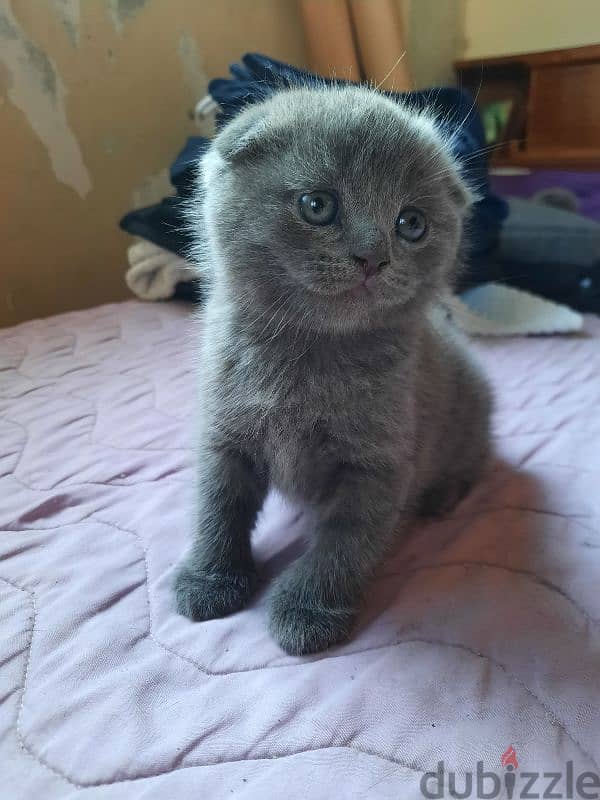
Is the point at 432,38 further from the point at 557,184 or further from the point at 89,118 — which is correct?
the point at 89,118

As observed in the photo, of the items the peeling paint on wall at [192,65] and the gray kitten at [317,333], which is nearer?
the gray kitten at [317,333]

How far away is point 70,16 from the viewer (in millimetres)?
1555

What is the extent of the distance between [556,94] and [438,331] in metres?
1.63

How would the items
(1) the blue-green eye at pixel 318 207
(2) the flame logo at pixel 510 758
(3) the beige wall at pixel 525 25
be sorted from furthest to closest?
(3) the beige wall at pixel 525 25
(1) the blue-green eye at pixel 318 207
(2) the flame logo at pixel 510 758

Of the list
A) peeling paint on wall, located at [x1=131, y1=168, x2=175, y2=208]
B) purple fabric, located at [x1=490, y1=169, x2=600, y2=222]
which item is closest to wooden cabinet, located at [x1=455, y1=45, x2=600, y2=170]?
purple fabric, located at [x1=490, y1=169, x2=600, y2=222]

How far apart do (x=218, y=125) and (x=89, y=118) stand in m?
0.50

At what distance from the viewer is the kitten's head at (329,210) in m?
0.60

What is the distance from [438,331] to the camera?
95 centimetres

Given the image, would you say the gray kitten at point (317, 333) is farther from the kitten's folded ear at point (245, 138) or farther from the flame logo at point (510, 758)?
the flame logo at point (510, 758)

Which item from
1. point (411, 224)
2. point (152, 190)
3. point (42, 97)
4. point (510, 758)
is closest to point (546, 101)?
point (152, 190)

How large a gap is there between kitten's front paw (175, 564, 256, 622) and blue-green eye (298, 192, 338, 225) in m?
0.38

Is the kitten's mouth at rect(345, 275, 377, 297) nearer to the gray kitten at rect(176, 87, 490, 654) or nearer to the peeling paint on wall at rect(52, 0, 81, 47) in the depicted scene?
the gray kitten at rect(176, 87, 490, 654)

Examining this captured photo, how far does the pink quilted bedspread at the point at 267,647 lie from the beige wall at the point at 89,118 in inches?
29.9

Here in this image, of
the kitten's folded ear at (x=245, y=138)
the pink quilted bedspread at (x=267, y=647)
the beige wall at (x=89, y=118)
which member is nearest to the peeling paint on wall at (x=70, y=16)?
the beige wall at (x=89, y=118)
